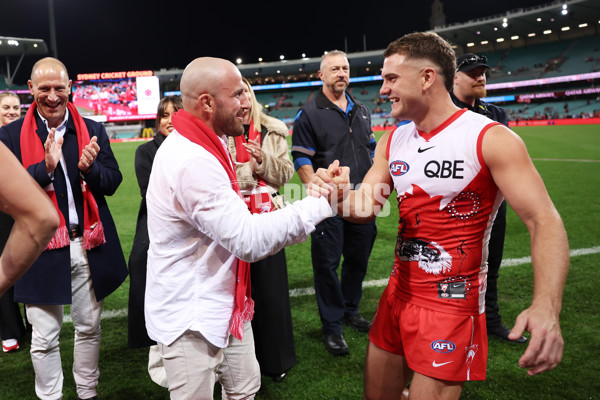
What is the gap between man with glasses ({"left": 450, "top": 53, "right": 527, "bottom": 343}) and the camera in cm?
429

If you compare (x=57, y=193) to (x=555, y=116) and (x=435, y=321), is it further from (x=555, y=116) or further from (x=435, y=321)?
(x=555, y=116)

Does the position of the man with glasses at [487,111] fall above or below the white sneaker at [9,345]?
above

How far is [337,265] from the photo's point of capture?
14.7ft

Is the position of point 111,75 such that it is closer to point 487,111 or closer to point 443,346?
point 487,111

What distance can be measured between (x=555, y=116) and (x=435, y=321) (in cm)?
5110

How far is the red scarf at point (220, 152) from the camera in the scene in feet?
6.77

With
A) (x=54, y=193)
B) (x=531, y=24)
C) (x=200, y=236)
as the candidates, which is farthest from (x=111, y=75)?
(x=200, y=236)

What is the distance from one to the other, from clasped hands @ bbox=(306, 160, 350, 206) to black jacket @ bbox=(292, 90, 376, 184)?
2165mm

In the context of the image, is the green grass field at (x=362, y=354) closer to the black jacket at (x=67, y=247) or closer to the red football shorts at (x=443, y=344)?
the black jacket at (x=67, y=247)

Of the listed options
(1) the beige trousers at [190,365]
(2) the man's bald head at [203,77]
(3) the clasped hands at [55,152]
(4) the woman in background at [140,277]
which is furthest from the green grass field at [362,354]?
(2) the man's bald head at [203,77]

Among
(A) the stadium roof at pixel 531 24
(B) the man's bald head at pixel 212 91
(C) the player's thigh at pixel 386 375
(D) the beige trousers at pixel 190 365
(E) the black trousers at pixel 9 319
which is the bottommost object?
(E) the black trousers at pixel 9 319

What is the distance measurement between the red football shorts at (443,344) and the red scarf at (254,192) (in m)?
1.34

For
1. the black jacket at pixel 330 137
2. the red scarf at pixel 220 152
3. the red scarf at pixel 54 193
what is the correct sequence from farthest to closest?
the black jacket at pixel 330 137 < the red scarf at pixel 54 193 < the red scarf at pixel 220 152

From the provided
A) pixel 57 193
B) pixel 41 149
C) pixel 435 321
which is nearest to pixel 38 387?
pixel 57 193
